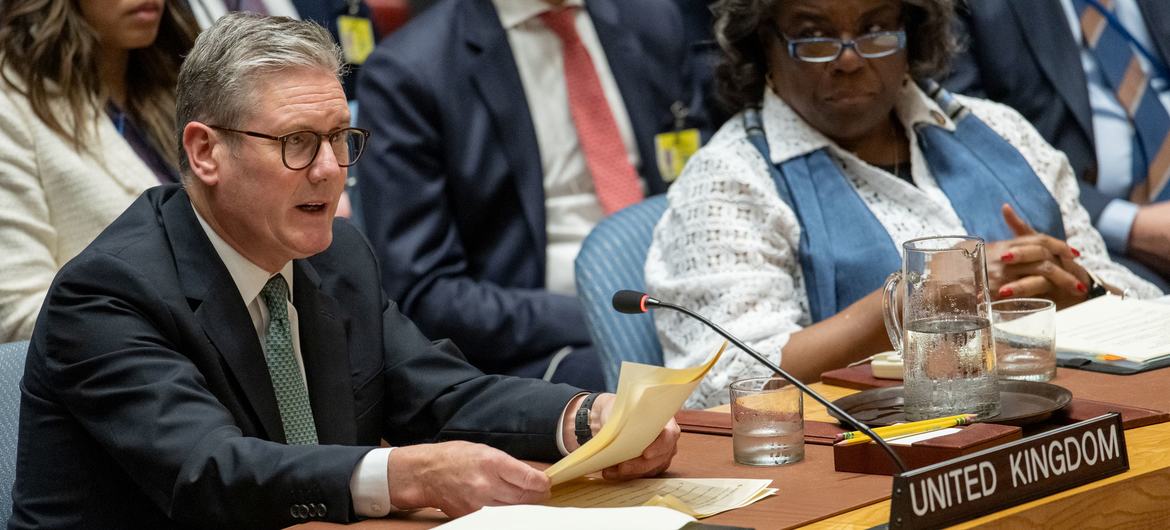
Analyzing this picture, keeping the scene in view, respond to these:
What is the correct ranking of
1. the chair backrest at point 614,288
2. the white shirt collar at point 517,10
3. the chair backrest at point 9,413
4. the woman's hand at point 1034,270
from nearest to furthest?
the chair backrest at point 9,413
the woman's hand at point 1034,270
the chair backrest at point 614,288
the white shirt collar at point 517,10

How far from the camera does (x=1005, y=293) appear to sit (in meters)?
2.45

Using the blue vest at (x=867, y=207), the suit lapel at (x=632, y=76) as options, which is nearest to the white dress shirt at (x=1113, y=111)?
the blue vest at (x=867, y=207)

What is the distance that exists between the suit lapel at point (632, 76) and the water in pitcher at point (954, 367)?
6.71 feet

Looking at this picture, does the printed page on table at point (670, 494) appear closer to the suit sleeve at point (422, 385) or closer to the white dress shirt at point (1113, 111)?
the suit sleeve at point (422, 385)

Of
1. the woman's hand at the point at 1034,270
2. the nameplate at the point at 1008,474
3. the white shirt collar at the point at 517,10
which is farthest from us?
the white shirt collar at the point at 517,10

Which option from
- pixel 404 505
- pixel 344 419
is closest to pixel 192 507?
pixel 404 505

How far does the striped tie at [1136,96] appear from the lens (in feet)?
12.6

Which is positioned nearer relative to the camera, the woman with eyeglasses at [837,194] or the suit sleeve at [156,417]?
the suit sleeve at [156,417]

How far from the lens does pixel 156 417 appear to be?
66.4 inches

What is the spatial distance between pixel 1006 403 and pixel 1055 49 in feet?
7.67

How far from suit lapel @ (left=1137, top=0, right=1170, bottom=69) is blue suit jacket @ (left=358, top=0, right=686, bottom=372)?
1.72 metres

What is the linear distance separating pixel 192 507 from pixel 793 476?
0.69 meters

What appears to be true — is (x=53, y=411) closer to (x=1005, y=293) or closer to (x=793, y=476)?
(x=793, y=476)

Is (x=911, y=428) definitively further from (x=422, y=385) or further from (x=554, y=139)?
(x=554, y=139)
